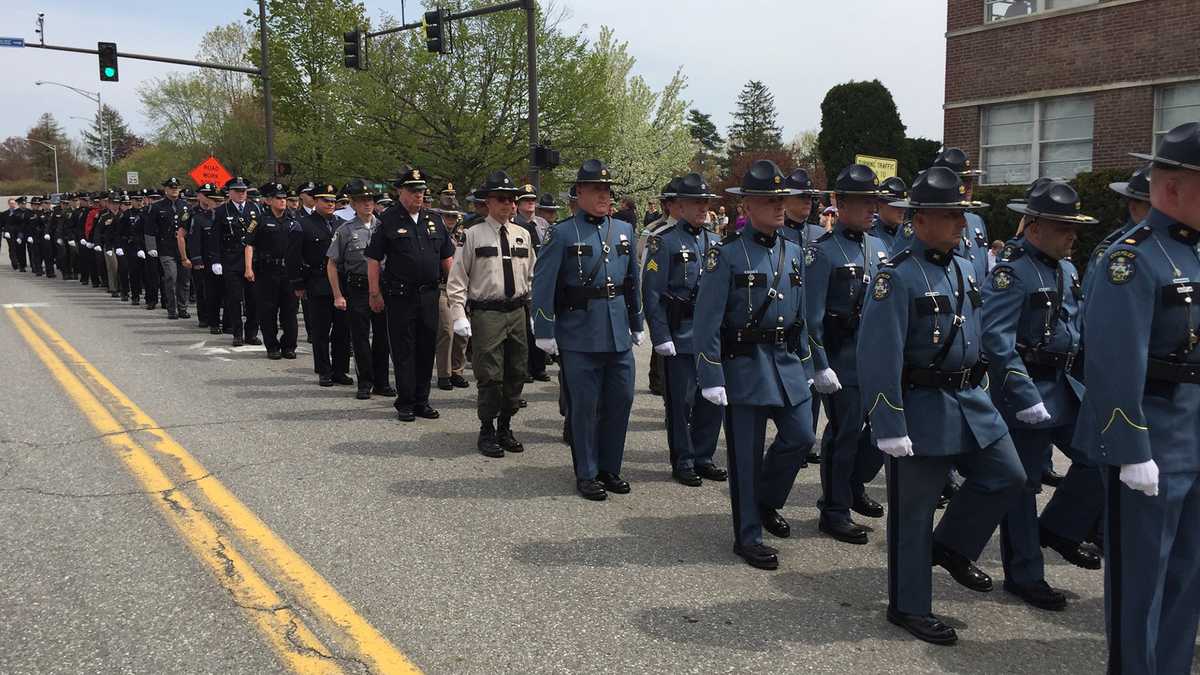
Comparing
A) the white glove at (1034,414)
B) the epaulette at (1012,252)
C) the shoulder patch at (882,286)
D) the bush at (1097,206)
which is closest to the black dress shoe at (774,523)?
the white glove at (1034,414)

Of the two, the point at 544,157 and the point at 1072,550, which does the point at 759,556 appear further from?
the point at 544,157

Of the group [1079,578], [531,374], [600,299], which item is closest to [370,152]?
[531,374]

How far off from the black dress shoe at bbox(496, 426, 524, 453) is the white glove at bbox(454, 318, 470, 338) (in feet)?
3.03

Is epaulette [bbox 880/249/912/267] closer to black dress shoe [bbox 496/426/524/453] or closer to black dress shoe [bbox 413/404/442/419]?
black dress shoe [bbox 496/426/524/453]

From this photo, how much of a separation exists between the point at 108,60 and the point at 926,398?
24.9 metres

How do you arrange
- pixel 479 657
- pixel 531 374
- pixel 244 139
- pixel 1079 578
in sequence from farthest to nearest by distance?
pixel 244 139 → pixel 531 374 → pixel 1079 578 → pixel 479 657

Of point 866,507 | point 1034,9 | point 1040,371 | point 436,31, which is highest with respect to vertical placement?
point 1034,9

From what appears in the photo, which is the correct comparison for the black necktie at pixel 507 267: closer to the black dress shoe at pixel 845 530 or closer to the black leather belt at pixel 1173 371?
the black dress shoe at pixel 845 530

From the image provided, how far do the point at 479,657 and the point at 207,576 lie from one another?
5.43 ft

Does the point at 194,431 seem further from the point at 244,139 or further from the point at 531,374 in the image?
the point at 244,139

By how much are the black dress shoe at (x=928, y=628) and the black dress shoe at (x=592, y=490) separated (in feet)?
7.78

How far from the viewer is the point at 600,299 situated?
6465mm

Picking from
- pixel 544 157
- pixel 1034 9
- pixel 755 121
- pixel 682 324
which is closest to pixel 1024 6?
pixel 1034 9

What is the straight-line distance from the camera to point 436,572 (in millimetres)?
4695
